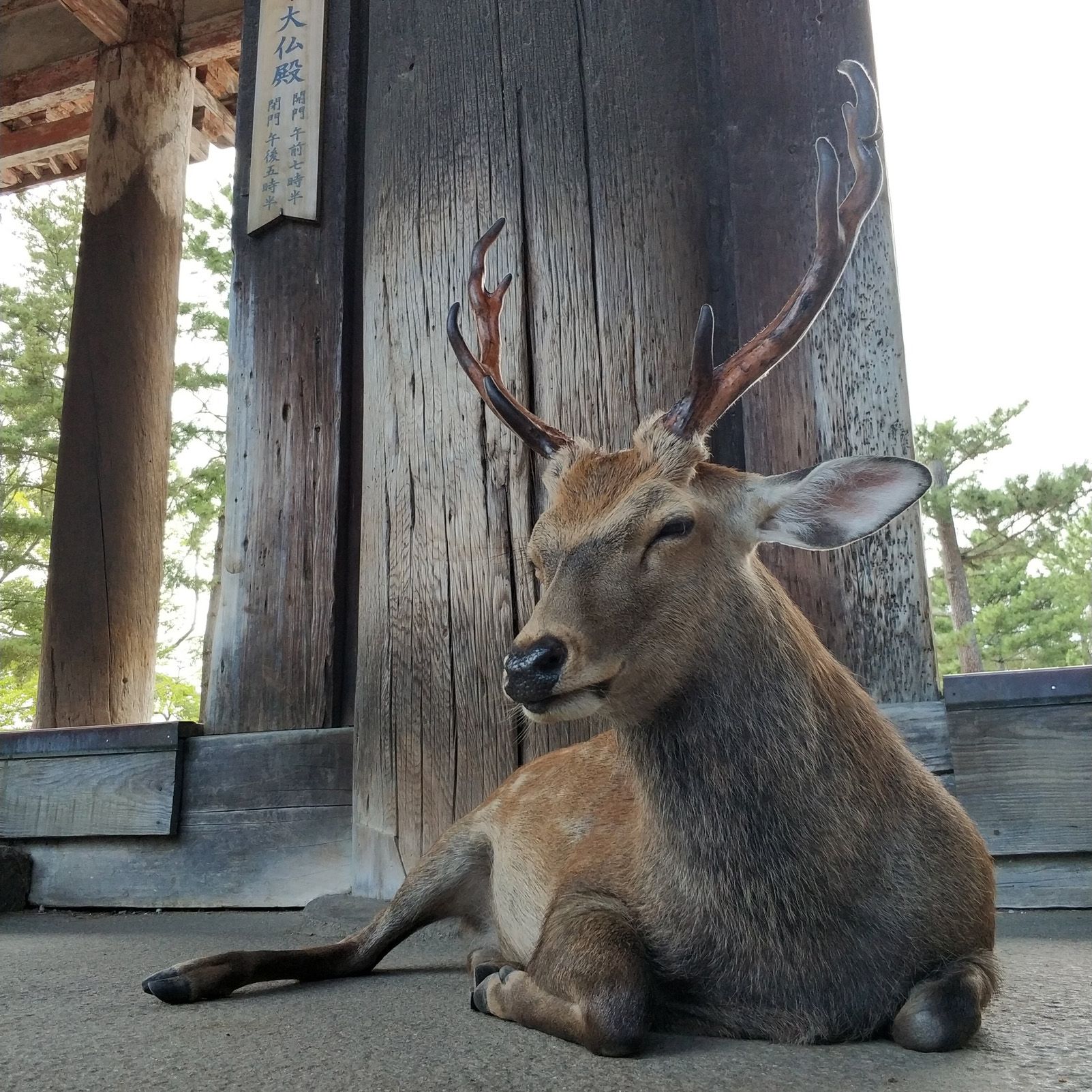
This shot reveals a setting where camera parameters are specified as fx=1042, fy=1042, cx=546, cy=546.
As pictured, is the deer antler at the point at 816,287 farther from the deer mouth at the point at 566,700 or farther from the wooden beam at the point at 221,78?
the wooden beam at the point at 221,78

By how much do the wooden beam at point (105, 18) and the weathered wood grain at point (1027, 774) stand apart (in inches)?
269

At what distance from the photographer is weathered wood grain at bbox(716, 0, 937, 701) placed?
3.00 metres

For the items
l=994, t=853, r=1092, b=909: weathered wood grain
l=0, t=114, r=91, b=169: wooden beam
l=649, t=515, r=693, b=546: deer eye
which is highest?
l=0, t=114, r=91, b=169: wooden beam

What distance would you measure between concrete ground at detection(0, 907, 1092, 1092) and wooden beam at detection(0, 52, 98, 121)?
278 inches

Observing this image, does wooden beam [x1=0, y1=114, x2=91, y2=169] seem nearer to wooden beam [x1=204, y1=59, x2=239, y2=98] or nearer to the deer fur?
wooden beam [x1=204, y1=59, x2=239, y2=98]

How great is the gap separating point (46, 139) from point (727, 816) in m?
9.26

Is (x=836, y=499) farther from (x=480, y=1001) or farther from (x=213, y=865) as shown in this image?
(x=213, y=865)

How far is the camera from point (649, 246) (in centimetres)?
321

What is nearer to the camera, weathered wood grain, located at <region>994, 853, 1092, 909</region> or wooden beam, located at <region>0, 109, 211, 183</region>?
weathered wood grain, located at <region>994, 853, 1092, 909</region>

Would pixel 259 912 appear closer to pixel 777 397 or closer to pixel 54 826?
pixel 54 826

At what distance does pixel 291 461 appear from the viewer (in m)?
3.98

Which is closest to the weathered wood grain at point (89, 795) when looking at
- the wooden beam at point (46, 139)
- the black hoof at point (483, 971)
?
the black hoof at point (483, 971)

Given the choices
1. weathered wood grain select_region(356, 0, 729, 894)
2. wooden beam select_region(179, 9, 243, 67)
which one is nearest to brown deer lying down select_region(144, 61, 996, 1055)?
weathered wood grain select_region(356, 0, 729, 894)

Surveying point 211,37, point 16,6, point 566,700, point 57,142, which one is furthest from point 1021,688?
point 57,142
